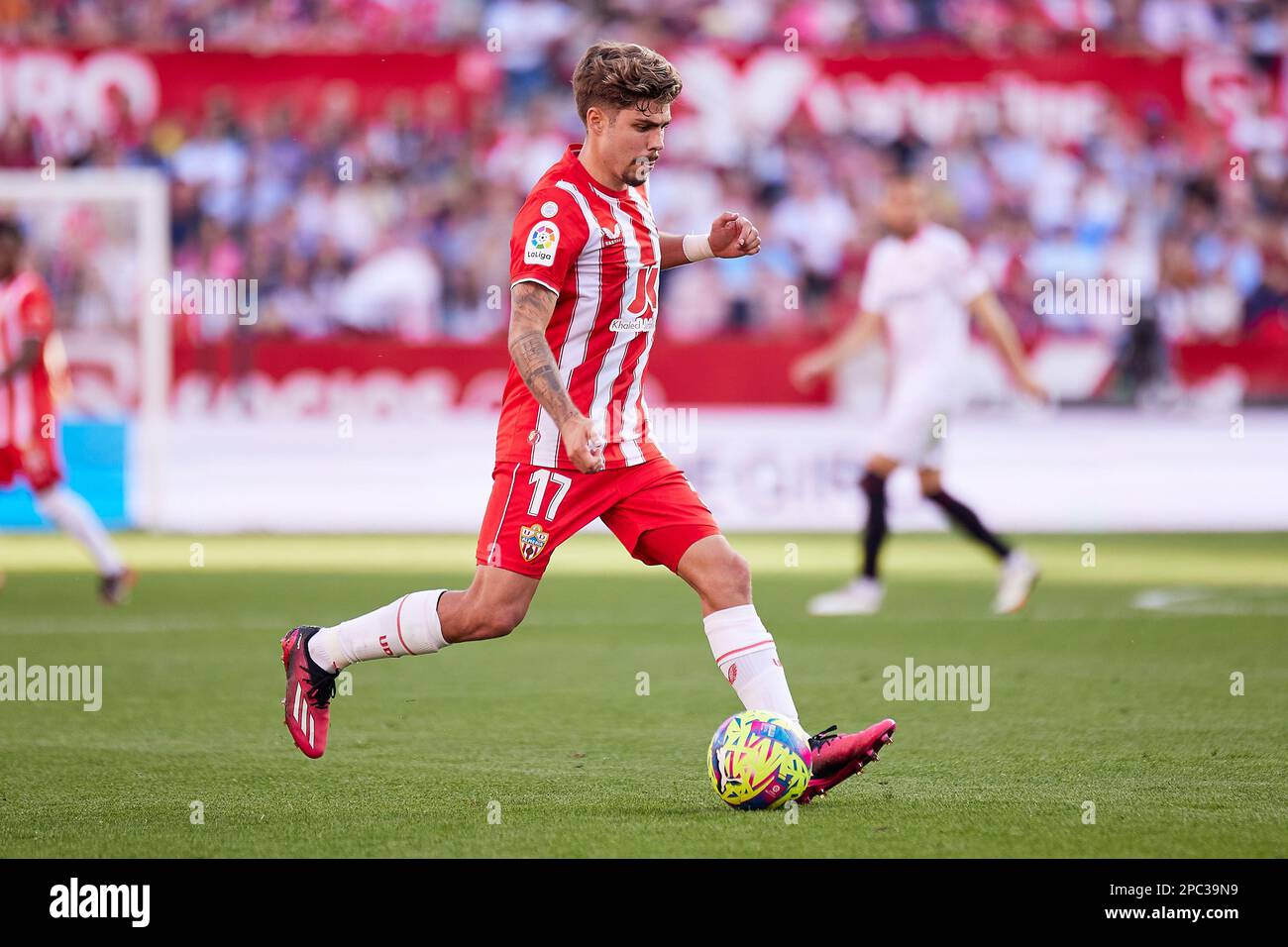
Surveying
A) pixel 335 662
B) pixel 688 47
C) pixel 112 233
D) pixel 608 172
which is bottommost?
pixel 335 662

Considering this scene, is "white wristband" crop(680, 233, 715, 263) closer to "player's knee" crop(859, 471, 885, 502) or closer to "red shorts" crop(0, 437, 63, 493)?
"player's knee" crop(859, 471, 885, 502)

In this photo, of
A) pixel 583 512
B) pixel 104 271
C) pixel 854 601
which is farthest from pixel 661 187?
pixel 583 512

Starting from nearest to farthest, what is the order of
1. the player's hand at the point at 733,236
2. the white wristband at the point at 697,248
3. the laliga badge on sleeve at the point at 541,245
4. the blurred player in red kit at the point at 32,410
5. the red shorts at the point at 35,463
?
the laliga badge on sleeve at the point at 541,245
the player's hand at the point at 733,236
the white wristband at the point at 697,248
the blurred player in red kit at the point at 32,410
the red shorts at the point at 35,463

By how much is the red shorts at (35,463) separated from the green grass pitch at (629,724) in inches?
28.7

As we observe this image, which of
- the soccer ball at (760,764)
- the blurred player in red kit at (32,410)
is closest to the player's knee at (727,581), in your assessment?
the soccer ball at (760,764)

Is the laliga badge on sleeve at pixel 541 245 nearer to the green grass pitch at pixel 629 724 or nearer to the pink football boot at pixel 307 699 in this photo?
the pink football boot at pixel 307 699

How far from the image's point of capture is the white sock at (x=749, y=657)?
563 cm

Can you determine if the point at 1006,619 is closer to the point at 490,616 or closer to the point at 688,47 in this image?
the point at 490,616

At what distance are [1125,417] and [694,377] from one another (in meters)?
3.67

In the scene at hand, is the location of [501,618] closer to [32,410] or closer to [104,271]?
[32,410]

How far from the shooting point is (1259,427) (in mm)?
15922

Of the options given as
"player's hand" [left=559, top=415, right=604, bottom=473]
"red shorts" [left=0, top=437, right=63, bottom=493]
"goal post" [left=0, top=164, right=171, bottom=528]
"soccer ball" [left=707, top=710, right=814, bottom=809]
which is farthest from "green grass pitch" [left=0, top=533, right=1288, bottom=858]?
"goal post" [left=0, top=164, right=171, bottom=528]

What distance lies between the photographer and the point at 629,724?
7.12 meters
